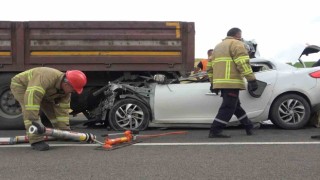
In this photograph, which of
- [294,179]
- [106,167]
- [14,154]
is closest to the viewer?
[294,179]

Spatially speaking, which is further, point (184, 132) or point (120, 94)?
point (120, 94)

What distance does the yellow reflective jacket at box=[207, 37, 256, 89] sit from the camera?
698cm

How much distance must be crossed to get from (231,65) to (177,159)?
2105 millimetres

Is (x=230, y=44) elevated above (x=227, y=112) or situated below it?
above

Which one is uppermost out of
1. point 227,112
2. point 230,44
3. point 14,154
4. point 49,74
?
point 230,44

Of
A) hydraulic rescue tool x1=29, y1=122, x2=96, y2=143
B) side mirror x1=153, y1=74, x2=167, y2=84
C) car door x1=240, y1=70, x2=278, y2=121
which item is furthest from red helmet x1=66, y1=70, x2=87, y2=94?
car door x1=240, y1=70, x2=278, y2=121

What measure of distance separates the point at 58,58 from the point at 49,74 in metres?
2.38

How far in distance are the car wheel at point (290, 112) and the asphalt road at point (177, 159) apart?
60cm

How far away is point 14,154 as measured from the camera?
598cm

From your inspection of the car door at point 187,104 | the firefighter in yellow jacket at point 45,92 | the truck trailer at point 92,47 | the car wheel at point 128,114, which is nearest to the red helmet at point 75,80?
the firefighter in yellow jacket at point 45,92

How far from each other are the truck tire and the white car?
1.72m

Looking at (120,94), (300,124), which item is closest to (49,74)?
(120,94)

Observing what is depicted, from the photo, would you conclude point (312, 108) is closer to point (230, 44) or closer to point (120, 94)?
point (230, 44)

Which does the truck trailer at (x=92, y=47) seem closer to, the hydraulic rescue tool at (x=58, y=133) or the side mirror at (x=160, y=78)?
the side mirror at (x=160, y=78)
